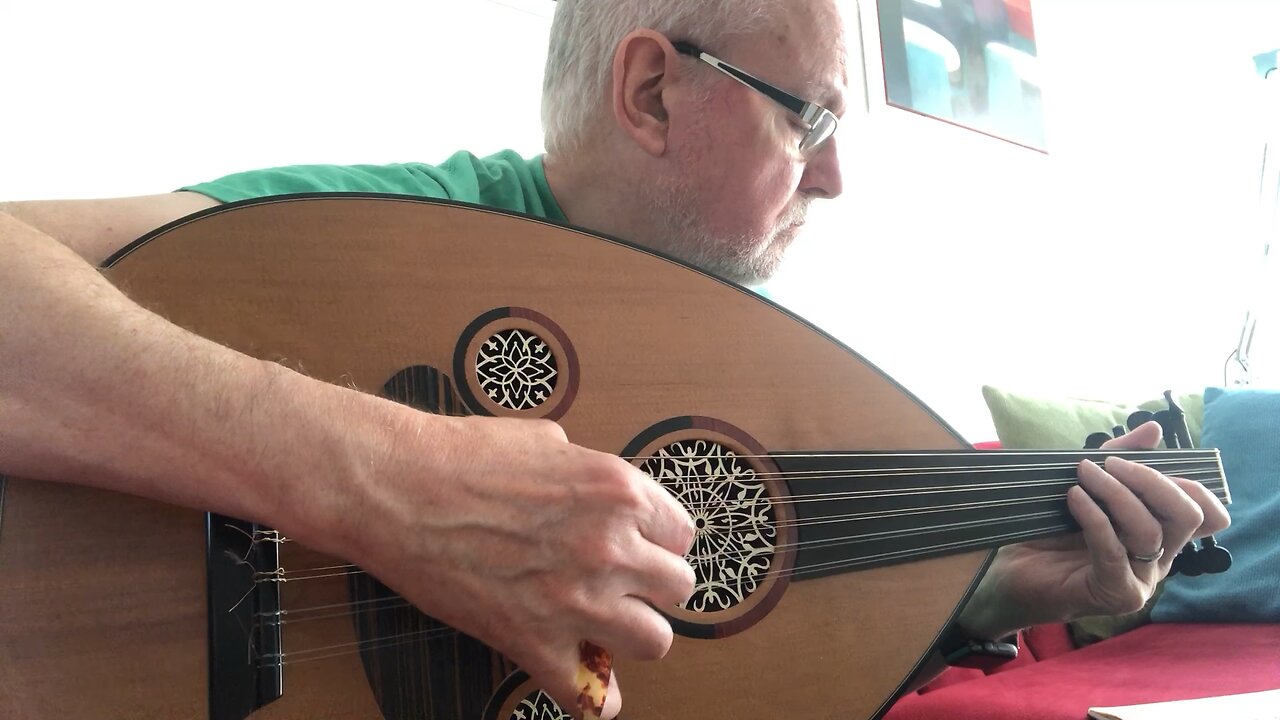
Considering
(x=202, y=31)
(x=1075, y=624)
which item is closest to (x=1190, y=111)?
(x=1075, y=624)

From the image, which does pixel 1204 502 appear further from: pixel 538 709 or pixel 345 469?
pixel 345 469

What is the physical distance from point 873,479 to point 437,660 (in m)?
0.50

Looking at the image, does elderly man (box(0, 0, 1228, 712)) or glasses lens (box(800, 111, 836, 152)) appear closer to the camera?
elderly man (box(0, 0, 1228, 712))

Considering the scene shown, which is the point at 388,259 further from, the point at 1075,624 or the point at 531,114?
the point at 1075,624

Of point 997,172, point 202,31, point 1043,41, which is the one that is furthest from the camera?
point 1043,41

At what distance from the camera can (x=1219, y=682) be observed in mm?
1320

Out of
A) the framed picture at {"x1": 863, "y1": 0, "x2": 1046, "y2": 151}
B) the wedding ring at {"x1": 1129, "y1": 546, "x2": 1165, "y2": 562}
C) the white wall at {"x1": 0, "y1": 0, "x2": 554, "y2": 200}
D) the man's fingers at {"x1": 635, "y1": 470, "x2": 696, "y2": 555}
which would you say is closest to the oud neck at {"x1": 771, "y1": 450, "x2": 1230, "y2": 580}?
the wedding ring at {"x1": 1129, "y1": 546, "x2": 1165, "y2": 562}

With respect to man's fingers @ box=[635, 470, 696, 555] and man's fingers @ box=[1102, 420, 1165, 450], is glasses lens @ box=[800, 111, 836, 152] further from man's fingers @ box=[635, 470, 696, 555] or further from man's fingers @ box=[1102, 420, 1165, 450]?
man's fingers @ box=[635, 470, 696, 555]

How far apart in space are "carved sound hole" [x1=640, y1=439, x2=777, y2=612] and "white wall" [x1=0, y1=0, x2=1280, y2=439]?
122 cm

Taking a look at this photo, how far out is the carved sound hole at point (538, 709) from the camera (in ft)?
2.11

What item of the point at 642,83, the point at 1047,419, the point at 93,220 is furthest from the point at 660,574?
the point at 1047,419

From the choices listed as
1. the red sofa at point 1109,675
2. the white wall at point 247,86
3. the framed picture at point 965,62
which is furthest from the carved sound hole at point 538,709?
the framed picture at point 965,62

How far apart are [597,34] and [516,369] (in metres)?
0.75

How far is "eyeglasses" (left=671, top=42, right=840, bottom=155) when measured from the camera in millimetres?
1114
